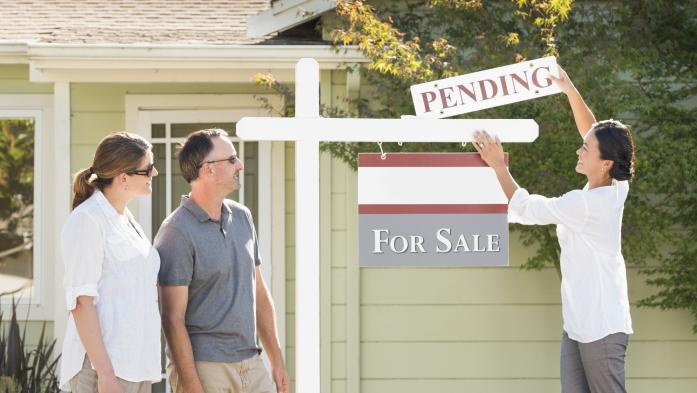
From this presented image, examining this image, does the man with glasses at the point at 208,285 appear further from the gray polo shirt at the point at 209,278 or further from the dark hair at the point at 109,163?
the dark hair at the point at 109,163

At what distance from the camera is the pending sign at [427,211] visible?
3529mm

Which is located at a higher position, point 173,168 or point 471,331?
point 173,168

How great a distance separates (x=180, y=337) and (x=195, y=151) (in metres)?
0.72

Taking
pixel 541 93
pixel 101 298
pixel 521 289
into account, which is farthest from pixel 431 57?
pixel 101 298

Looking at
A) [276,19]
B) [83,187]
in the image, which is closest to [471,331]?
[276,19]

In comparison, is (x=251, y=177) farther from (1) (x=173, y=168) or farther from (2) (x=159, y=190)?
(2) (x=159, y=190)

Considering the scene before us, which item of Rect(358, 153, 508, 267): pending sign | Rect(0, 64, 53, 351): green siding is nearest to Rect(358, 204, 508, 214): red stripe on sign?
Rect(358, 153, 508, 267): pending sign

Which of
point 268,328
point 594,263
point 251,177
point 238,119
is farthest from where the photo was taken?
point 251,177

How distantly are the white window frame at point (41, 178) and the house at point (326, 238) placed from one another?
238mm

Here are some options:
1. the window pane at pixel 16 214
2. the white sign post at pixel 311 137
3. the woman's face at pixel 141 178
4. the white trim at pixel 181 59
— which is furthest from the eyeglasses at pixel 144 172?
the window pane at pixel 16 214

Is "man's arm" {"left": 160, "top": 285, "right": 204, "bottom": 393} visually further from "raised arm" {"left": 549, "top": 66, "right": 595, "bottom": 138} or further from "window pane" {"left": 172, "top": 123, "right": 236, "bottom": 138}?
"window pane" {"left": 172, "top": 123, "right": 236, "bottom": 138}

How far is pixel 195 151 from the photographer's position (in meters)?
4.06

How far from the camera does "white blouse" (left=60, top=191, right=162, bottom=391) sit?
12.2ft

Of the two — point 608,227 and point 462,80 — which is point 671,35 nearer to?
point 608,227
